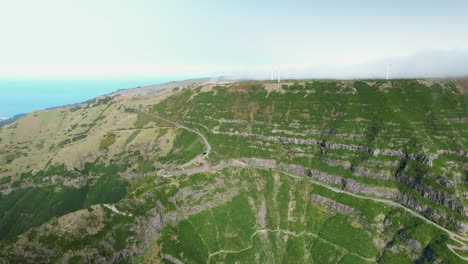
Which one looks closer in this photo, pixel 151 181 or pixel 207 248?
pixel 207 248

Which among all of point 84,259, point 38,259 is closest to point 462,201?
point 84,259

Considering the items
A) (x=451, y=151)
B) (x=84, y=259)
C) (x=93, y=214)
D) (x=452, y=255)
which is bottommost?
(x=452, y=255)

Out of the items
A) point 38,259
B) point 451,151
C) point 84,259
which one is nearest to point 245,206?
point 84,259

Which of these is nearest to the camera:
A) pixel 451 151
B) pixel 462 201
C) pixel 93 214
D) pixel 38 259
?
pixel 38 259

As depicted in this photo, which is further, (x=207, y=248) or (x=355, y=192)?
(x=355, y=192)

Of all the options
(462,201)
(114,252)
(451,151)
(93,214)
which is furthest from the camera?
(451,151)

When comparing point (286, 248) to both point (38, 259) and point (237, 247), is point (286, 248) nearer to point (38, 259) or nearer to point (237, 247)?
point (237, 247)

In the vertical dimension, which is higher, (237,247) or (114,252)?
(114,252)

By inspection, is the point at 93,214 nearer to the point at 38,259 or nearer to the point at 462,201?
the point at 38,259

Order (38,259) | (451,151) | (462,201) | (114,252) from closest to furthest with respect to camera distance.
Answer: (38,259) → (114,252) → (462,201) → (451,151)
